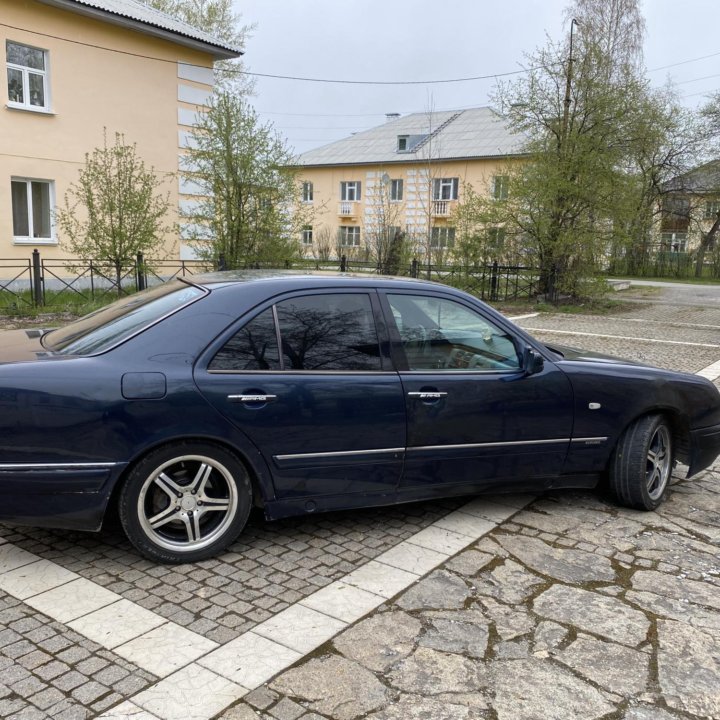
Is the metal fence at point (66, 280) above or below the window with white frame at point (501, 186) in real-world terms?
below

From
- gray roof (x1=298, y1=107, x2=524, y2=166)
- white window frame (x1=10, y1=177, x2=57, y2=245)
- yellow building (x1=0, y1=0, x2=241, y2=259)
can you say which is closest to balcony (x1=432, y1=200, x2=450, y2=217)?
gray roof (x1=298, y1=107, x2=524, y2=166)

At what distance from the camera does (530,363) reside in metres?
4.28

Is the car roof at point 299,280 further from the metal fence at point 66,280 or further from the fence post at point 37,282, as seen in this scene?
the fence post at point 37,282

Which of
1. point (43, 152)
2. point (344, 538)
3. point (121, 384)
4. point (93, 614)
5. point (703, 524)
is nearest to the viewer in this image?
point (93, 614)

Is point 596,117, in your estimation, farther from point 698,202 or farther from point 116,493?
point 698,202

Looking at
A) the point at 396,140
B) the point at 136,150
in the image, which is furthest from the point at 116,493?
the point at 396,140

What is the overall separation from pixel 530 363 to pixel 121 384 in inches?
94.2

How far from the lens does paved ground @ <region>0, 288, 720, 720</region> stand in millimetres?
2648

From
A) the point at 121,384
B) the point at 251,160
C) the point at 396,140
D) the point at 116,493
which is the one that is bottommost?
the point at 116,493

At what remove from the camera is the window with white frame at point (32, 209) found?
17.3 m

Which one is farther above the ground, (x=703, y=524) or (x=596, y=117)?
(x=596, y=117)

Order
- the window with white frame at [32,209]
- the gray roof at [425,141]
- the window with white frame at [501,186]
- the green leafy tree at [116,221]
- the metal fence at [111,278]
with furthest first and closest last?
the gray roof at [425,141], the window with white frame at [501,186], the window with white frame at [32,209], the metal fence at [111,278], the green leafy tree at [116,221]

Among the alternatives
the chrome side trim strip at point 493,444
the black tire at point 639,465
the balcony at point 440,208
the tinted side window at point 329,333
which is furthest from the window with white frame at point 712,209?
the tinted side window at point 329,333

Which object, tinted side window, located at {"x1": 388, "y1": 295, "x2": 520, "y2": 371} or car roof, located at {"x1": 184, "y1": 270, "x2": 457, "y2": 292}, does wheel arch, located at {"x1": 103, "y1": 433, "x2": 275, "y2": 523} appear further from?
tinted side window, located at {"x1": 388, "y1": 295, "x2": 520, "y2": 371}
